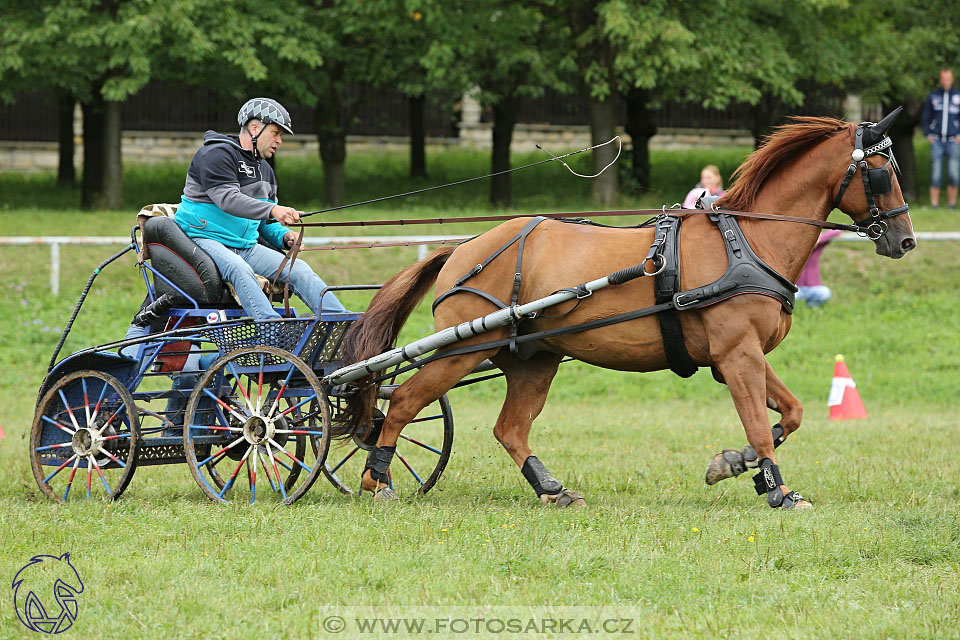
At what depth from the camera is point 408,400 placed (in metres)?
7.26

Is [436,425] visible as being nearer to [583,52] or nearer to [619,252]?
[619,252]

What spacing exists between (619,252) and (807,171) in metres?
1.22

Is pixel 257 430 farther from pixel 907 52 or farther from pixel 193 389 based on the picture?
pixel 907 52

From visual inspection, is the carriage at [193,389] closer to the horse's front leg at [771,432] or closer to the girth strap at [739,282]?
the horse's front leg at [771,432]

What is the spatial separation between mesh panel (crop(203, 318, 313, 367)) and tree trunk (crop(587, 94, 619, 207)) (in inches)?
596

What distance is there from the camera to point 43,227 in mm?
19016

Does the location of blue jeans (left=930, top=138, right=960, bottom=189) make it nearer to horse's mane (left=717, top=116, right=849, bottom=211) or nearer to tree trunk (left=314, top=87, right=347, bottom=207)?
tree trunk (left=314, top=87, right=347, bottom=207)

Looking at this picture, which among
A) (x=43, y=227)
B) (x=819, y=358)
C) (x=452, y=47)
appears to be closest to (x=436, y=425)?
(x=819, y=358)

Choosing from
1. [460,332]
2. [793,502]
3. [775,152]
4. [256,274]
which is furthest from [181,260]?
[793,502]

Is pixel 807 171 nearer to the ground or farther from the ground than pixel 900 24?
nearer to the ground

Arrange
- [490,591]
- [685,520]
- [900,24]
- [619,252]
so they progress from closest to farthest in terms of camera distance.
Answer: [490,591] < [685,520] < [619,252] < [900,24]

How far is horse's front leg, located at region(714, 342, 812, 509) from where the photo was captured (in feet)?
21.9

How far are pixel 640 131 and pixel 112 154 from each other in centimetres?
1109

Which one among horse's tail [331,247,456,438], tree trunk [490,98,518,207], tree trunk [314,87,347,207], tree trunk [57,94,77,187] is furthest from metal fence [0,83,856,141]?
horse's tail [331,247,456,438]
